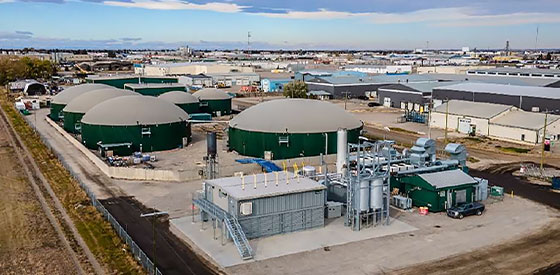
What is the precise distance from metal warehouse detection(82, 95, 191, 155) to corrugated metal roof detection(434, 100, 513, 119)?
34853 millimetres

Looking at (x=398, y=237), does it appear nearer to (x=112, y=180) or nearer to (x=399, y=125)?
(x=112, y=180)

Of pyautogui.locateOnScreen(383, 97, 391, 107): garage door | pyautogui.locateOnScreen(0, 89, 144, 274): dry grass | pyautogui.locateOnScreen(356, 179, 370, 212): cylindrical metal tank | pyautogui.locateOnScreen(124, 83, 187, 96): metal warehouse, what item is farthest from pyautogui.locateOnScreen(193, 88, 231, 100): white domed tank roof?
pyautogui.locateOnScreen(356, 179, 370, 212): cylindrical metal tank

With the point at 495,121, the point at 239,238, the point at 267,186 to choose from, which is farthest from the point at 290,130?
the point at 495,121

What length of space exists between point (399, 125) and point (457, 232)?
4179cm

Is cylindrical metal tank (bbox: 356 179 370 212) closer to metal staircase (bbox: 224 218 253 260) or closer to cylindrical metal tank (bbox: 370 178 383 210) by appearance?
cylindrical metal tank (bbox: 370 178 383 210)

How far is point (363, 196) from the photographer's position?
2903cm

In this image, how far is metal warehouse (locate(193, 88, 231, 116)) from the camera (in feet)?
250

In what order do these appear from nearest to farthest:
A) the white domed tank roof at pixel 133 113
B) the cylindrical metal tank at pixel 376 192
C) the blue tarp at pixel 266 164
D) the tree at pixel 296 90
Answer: the cylindrical metal tank at pixel 376 192 < the blue tarp at pixel 266 164 < the white domed tank roof at pixel 133 113 < the tree at pixel 296 90

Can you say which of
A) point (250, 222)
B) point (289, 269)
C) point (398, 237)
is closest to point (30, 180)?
point (250, 222)

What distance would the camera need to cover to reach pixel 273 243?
26.6 m

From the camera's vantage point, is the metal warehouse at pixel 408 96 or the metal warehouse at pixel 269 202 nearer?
the metal warehouse at pixel 269 202

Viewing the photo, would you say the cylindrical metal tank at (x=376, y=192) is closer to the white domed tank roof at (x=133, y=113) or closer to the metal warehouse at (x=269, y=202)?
the metal warehouse at (x=269, y=202)

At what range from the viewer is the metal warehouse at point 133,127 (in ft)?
159

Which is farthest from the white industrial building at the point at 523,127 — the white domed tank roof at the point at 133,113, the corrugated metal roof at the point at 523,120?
the white domed tank roof at the point at 133,113
